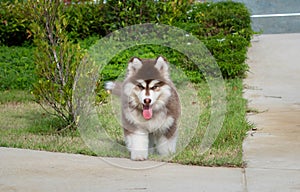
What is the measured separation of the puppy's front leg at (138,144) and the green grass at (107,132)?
130mm

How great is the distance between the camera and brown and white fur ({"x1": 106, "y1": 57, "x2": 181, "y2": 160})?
617 centimetres

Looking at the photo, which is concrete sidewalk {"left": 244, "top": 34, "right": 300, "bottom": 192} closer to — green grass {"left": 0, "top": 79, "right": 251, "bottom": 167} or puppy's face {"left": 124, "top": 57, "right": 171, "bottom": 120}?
green grass {"left": 0, "top": 79, "right": 251, "bottom": 167}

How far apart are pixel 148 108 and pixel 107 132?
142 centimetres

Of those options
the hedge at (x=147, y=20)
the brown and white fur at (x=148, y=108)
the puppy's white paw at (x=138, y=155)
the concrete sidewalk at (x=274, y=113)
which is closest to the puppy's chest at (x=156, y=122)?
the brown and white fur at (x=148, y=108)

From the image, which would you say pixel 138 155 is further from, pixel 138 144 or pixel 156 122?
pixel 156 122

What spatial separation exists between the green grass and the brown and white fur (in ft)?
0.60

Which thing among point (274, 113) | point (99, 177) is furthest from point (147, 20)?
point (99, 177)

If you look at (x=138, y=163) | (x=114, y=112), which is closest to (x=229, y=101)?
(x=114, y=112)

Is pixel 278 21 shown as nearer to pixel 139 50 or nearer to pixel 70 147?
pixel 139 50

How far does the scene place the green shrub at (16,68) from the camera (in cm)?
1074

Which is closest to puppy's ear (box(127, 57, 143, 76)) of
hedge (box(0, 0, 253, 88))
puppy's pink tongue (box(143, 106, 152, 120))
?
puppy's pink tongue (box(143, 106, 152, 120))

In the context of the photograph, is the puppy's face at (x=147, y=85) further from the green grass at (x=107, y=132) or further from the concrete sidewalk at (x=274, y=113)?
the concrete sidewalk at (x=274, y=113)

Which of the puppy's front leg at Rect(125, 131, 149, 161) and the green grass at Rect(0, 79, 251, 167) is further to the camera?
the green grass at Rect(0, 79, 251, 167)

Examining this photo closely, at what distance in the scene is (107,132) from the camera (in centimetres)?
756
